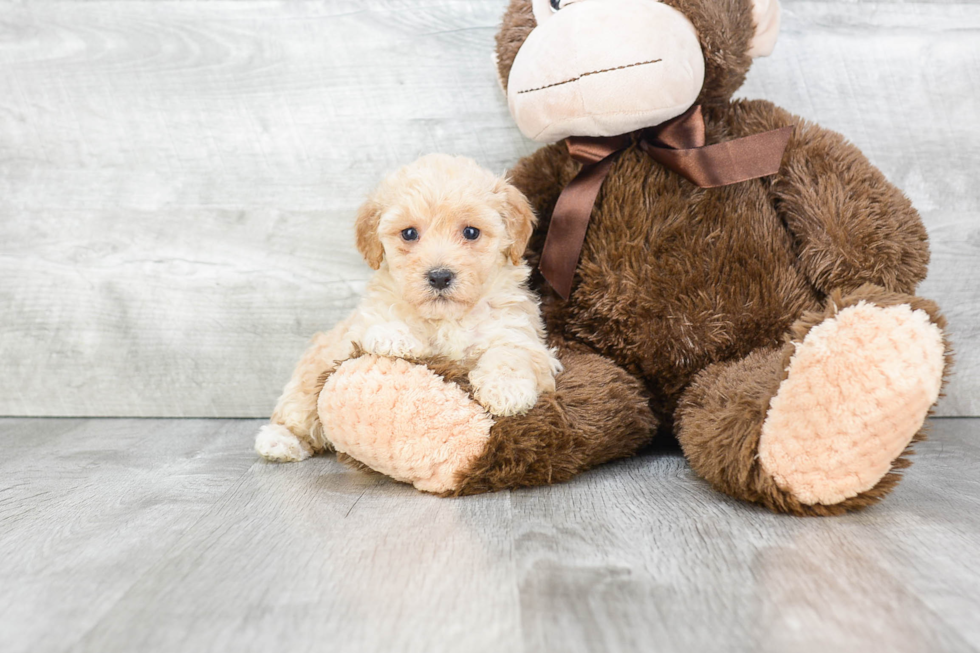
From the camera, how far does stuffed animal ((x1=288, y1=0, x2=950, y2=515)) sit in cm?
105

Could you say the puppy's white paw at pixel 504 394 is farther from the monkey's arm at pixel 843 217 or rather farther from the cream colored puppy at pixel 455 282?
the monkey's arm at pixel 843 217

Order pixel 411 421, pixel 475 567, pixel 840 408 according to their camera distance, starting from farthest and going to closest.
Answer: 1. pixel 411 421
2. pixel 840 408
3. pixel 475 567

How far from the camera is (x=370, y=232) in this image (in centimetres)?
135

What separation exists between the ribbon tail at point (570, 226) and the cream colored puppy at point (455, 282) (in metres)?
0.07

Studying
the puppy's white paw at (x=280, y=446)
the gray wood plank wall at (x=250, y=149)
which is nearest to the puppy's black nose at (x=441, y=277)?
the puppy's white paw at (x=280, y=446)

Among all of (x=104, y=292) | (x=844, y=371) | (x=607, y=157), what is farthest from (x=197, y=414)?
(x=844, y=371)

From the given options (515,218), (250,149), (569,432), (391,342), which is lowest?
(569,432)

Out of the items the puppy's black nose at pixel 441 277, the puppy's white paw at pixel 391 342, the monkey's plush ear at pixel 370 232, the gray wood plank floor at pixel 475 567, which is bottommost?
the gray wood plank floor at pixel 475 567

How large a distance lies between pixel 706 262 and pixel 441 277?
0.51m

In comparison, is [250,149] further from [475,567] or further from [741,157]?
[475,567]

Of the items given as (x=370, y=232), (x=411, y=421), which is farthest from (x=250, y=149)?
(x=411, y=421)

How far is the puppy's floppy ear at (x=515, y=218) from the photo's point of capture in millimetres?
1352

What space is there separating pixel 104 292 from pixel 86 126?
1.30 feet

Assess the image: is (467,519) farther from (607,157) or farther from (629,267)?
(607,157)
